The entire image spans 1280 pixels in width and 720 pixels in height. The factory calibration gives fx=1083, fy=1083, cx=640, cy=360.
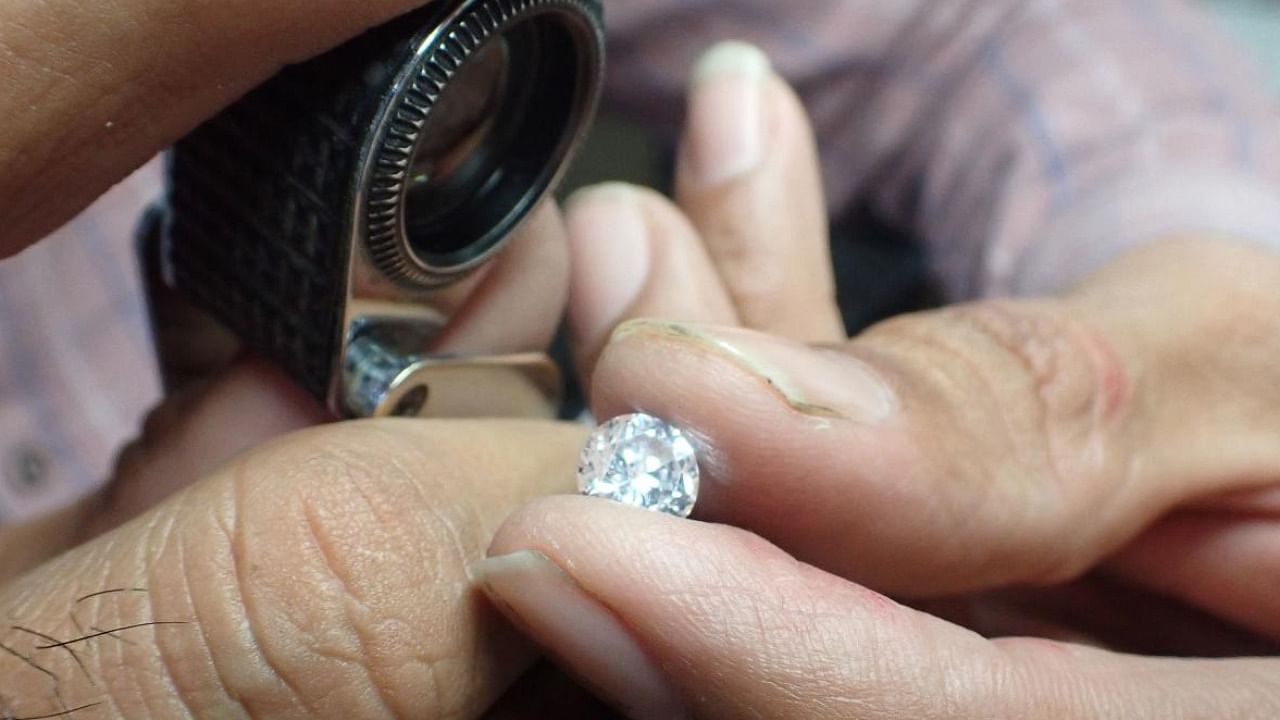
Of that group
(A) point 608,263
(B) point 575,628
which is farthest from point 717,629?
(A) point 608,263

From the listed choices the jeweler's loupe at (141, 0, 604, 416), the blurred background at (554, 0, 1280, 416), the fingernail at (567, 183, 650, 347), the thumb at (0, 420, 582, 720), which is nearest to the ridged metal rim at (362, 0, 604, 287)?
the jeweler's loupe at (141, 0, 604, 416)

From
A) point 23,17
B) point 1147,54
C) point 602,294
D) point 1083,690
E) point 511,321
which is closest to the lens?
point 23,17

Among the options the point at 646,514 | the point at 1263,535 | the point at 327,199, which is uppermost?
the point at 327,199

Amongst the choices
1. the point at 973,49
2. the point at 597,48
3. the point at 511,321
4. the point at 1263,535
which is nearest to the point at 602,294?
the point at 511,321

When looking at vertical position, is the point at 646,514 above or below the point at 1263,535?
above

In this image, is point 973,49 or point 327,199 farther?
point 973,49

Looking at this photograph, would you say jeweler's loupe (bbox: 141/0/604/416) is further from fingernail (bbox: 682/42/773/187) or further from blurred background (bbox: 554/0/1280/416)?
blurred background (bbox: 554/0/1280/416)

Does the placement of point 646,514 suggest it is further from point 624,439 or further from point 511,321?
point 511,321
